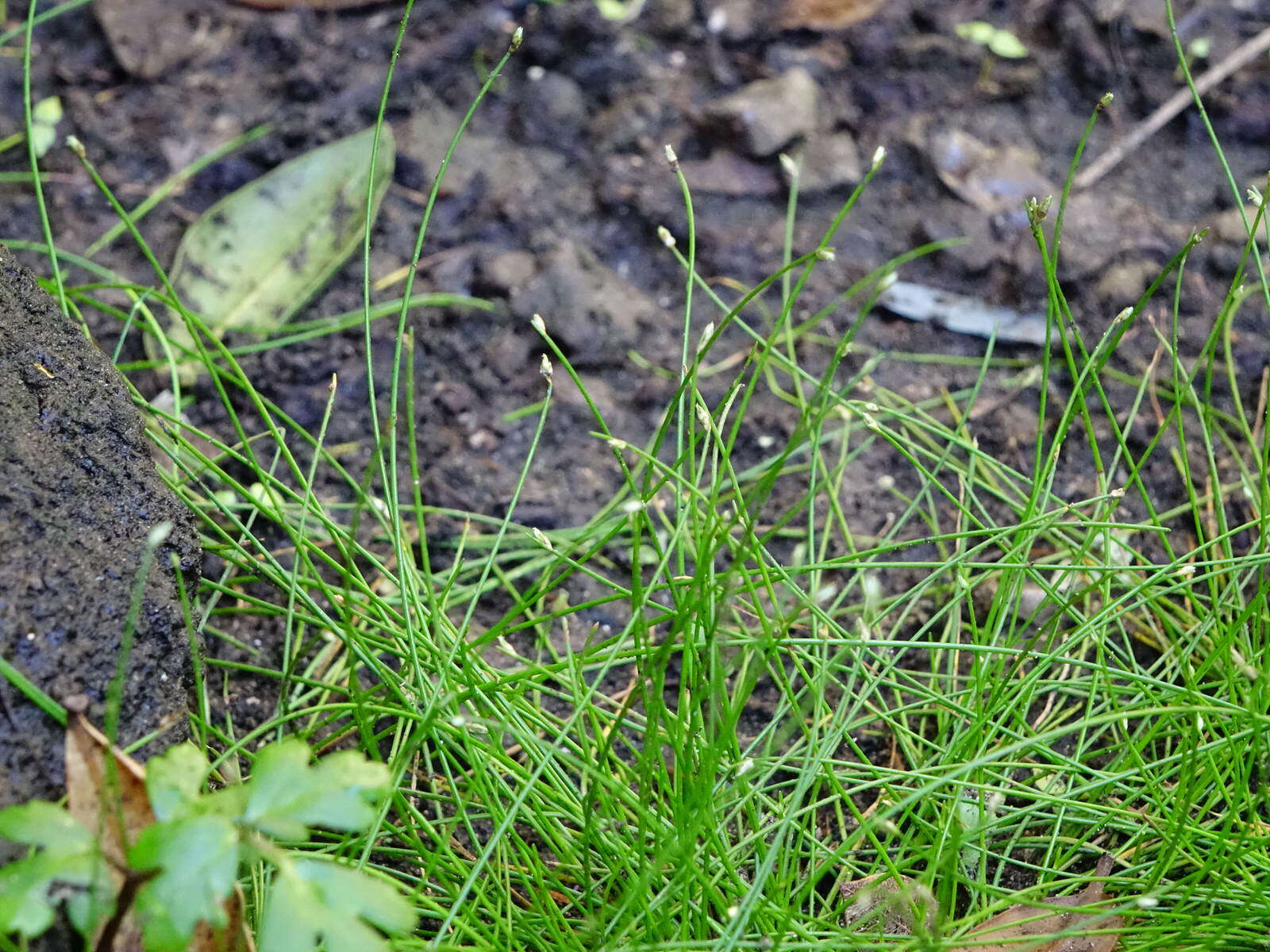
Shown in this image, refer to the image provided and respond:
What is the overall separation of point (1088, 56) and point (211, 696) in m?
1.96

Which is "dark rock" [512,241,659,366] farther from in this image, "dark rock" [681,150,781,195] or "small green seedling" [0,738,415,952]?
"small green seedling" [0,738,415,952]

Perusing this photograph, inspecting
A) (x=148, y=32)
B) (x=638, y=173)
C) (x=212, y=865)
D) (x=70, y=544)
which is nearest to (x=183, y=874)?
(x=212, y=865)

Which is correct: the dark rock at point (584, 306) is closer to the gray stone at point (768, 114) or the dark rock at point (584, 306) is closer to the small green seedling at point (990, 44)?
the gray stone at point (768, 114)

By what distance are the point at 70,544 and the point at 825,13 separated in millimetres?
1824

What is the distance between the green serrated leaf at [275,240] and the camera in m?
1.68

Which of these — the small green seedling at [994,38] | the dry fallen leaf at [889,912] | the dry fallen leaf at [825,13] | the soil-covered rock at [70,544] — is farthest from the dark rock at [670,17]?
the dry fallen leaf at [889,912]

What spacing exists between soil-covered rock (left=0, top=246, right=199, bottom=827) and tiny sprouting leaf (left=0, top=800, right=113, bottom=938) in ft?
0.40

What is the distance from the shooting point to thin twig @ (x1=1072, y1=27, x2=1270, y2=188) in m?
1.97

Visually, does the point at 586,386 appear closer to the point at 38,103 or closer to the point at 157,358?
the point at 157,358

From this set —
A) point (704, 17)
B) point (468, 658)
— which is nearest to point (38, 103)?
point (704, 17)

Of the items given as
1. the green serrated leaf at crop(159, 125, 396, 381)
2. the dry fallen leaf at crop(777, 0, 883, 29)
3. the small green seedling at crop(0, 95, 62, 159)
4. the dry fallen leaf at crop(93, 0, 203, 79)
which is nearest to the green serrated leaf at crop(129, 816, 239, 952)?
the green serrated leaf at crop(159, 125, 396, 381)

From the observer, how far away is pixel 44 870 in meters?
0.70

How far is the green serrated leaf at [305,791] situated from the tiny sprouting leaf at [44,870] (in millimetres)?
110

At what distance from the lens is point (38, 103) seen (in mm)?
1949
